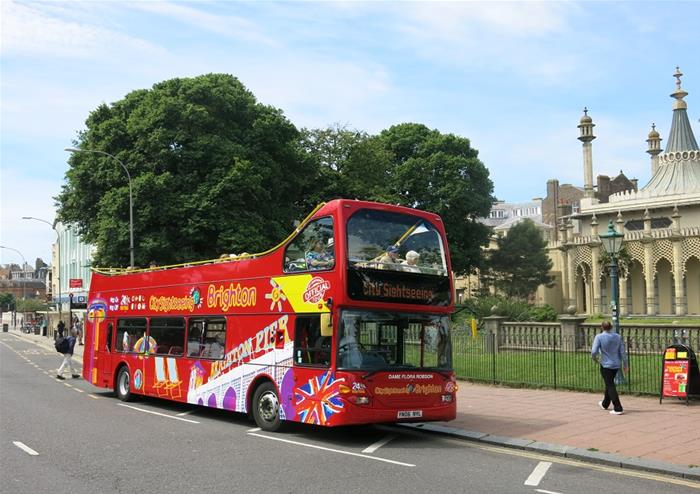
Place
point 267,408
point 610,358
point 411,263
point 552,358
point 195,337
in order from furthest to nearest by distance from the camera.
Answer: point 552,358, point 195,337, point 610,358, point 267,408, point 411,263

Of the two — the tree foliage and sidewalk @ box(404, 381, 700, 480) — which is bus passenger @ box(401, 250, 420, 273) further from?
the tree foliage

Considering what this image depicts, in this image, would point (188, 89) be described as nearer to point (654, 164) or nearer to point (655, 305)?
point (655, 305)

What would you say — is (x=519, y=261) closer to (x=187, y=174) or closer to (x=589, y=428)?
(x=187, y=174)

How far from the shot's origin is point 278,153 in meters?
38.9

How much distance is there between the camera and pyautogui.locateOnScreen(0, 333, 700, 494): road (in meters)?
7.99

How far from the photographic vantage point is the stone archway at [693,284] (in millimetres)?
53562

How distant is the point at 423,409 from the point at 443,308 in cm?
175

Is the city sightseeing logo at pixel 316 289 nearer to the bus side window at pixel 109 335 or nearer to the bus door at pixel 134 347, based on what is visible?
the bus door at pixel 134 347

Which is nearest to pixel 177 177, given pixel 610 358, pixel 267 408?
pixel 267 408

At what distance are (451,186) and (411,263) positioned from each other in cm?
4062

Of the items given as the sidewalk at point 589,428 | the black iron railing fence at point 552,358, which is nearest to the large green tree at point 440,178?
the black iron railing fence at point 552,358

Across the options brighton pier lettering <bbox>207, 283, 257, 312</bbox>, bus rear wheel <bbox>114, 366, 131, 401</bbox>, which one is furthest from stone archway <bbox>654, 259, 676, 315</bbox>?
brighton pier lettering <bbox>207, 283, 257, 312</bbox>

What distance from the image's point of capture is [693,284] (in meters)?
53.8

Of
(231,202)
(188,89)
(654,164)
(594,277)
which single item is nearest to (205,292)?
(231,202)
